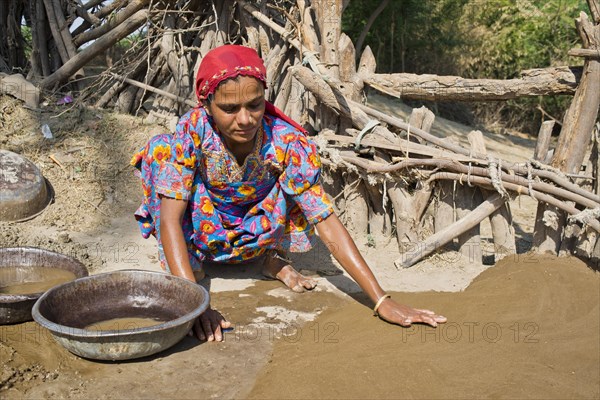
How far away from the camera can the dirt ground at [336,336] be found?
8.09 ft

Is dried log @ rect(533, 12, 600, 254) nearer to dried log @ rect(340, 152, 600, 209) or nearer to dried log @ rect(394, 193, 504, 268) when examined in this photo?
dried log @ rect(340, 152, 600, 209)

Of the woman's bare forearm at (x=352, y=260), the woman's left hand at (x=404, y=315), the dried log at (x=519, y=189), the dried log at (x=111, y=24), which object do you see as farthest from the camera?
the dried log at (x=111, y=24)

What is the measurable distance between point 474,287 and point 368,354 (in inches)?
39.7

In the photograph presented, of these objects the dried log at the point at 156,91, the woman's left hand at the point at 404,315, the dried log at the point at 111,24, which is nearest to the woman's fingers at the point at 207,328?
the woman's left hand at the point at 404,315

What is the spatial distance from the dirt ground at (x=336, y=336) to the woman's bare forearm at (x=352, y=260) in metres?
0.16

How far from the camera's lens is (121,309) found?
117 inches

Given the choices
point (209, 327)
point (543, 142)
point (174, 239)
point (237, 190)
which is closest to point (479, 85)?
point (543, 142)

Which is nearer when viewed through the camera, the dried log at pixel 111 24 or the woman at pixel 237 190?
the woman at pixel 237 190

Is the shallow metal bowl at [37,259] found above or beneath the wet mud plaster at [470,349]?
above

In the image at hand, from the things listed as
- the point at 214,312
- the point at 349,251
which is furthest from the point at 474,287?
the point at 214,312

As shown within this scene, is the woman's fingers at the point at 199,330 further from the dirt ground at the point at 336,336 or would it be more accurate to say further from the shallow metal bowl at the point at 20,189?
the shallow metal bowl at the point at 20,189

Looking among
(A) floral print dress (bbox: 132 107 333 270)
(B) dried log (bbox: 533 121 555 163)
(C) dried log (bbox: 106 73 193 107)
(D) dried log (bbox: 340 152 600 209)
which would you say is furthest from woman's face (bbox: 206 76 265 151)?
(C) dried log (bbox: 106 73 193 107)

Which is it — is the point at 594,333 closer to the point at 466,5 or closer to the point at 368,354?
the point at 368,354

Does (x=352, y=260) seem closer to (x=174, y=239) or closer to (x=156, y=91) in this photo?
(x=174, y=239)
